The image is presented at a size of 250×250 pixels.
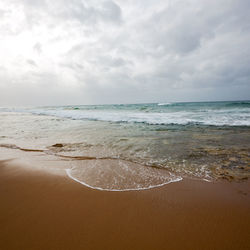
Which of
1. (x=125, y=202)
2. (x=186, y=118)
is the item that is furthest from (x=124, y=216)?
(x=186, y=118)

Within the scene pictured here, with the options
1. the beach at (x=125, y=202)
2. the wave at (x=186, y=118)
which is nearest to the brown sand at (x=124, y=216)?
the beach at (x=125, y=202)

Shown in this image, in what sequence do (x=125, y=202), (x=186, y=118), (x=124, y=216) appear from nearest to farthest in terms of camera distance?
(x=124, y=216), (x=125, y=202), (x=186, y=118)

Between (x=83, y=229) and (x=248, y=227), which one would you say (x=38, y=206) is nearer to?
(x=83, y=229)

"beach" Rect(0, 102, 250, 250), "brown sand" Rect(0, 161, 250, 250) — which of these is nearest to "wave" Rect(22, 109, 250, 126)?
"beach" Rect(0, 102, 250, 250)

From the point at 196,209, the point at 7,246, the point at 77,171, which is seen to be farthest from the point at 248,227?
the point at 77,171

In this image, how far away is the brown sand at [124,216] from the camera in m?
1.43

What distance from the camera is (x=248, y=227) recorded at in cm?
162

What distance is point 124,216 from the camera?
1.77m

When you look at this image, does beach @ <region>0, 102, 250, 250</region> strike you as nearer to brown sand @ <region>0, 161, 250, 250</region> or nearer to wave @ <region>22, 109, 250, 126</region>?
brown sand @ <region>0, 161, 250, 250</region>

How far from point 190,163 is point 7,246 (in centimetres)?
361

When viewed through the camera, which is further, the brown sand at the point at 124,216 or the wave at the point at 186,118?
the wave at the point at 186,118

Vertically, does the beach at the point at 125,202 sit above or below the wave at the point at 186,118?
below

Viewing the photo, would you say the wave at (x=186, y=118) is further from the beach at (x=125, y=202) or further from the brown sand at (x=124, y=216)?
the brown sand at (x=124, y=216)

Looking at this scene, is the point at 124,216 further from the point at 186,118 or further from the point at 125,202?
the point at 186,118
